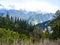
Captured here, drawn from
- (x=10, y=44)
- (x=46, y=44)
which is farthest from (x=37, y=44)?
(x=10, y=44)

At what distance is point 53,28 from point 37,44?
862cm

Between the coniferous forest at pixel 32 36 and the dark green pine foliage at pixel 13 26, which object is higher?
the coniferous forest at pixel 32 36

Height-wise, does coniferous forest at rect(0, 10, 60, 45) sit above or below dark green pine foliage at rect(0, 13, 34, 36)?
above

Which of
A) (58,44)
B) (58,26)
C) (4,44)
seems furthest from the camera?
(58,26)

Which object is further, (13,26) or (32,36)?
(13,26)

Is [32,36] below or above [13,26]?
above

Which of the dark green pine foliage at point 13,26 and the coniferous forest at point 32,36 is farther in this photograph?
the dark green pine foliage at point 13,26

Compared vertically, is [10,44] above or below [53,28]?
above

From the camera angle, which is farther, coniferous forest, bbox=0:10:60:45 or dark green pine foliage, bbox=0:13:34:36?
dark green pine foliage, bbox=0:13:34:36

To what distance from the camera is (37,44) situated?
7.31 meters

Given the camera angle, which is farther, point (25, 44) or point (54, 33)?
point (54, 33)

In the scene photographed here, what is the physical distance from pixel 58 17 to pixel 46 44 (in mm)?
11672

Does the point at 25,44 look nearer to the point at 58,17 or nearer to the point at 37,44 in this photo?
the point at 37,44

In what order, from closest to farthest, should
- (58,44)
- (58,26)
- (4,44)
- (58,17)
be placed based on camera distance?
(4,44), (58,44), (58,26), (58,17)
